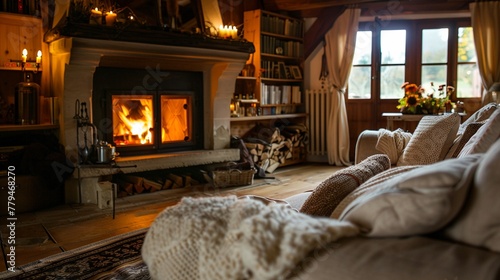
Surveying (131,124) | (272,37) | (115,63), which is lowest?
(131,124)

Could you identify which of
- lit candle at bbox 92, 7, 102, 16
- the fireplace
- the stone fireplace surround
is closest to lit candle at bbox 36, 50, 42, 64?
the stone fireplace surround

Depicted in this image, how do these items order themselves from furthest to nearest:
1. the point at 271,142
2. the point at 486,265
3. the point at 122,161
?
the point at 271,142, the point at 122,161, the point at 486,265

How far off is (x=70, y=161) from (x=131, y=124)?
0.85m

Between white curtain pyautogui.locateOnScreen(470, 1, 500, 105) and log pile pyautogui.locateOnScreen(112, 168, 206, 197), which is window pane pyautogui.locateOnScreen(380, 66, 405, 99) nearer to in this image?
white curtain pyautogui.locateOnScreen(470, 1, 500, 105)

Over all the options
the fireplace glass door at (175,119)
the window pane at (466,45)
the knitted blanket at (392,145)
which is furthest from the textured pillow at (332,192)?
the window pane at (466,45)

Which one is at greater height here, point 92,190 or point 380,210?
point 380,210

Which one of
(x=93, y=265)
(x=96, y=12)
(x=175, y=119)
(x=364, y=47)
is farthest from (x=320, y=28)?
(x=93, y=265)

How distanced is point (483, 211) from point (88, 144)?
12.8ft

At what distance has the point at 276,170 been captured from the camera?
6.24 meters

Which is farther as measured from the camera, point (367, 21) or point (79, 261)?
point (367, 21)

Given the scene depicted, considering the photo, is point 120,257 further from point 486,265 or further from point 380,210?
point 486,265

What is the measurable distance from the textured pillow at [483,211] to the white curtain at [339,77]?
18.6 ft

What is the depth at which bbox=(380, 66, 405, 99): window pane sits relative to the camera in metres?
6.62

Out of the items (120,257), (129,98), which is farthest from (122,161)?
(120,257)
